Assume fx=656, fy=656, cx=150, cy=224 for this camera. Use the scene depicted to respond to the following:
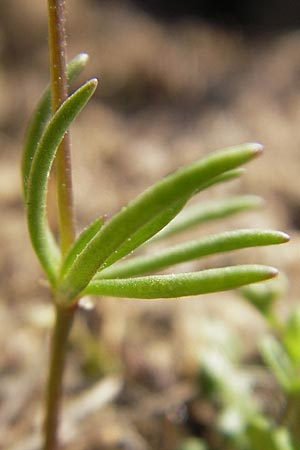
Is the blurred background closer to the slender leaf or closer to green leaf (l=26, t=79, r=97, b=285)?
green leaf (l=26, t=79, r=97, b=285)

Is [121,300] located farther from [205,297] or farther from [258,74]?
[258,74]

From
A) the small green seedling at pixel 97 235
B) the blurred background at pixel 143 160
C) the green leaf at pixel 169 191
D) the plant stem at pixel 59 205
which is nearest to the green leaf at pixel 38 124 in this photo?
the small green seedling at pixel 97 235

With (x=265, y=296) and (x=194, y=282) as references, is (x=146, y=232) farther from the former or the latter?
(x=265, y=296)

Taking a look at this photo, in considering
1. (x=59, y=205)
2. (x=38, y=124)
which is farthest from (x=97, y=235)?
(x=38, y=124)

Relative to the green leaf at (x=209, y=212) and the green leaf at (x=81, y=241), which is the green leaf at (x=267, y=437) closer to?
the green leaf at (x=209, y=212)

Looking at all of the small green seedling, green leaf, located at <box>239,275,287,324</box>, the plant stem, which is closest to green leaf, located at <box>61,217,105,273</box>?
the small green seedling
